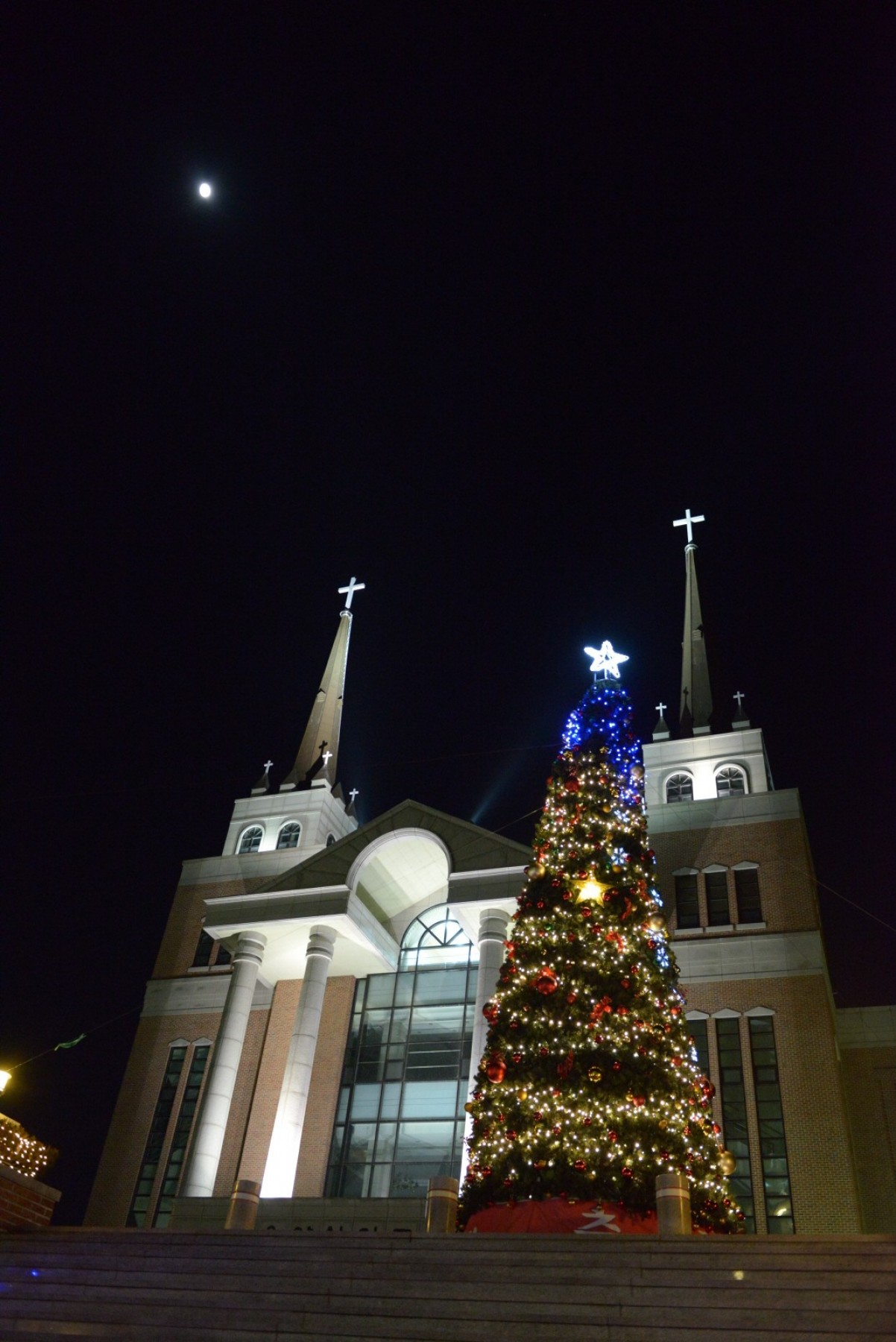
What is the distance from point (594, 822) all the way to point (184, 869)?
2016 cm

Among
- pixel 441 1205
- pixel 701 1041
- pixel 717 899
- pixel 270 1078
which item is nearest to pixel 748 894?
pixel 717 899

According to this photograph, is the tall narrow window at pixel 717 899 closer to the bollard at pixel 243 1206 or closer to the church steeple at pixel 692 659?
the church steeple at pixel 692 659

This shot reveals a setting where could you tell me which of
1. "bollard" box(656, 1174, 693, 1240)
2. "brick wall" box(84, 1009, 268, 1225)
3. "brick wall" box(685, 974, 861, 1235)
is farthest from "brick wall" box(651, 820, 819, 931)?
"bollard" box(656, 1174, 693, 1240)

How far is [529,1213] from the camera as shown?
15.7 m

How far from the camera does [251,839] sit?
37.6 m

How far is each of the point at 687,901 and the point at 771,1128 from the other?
6641 mm

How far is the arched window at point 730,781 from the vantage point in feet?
108

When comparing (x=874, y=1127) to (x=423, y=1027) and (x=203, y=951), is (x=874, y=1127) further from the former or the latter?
(x=203, y=951)

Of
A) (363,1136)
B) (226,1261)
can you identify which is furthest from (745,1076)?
(226,1261)

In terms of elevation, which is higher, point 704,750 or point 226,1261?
point 704,750

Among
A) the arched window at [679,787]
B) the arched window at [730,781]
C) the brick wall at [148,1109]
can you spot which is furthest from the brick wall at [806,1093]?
the brick wall at [148,1109]

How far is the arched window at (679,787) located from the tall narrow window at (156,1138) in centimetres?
1711

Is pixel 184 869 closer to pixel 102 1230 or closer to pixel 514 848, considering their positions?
pixel 514 848

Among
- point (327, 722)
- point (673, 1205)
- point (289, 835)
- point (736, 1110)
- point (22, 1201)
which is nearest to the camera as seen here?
point (673, 1205)
